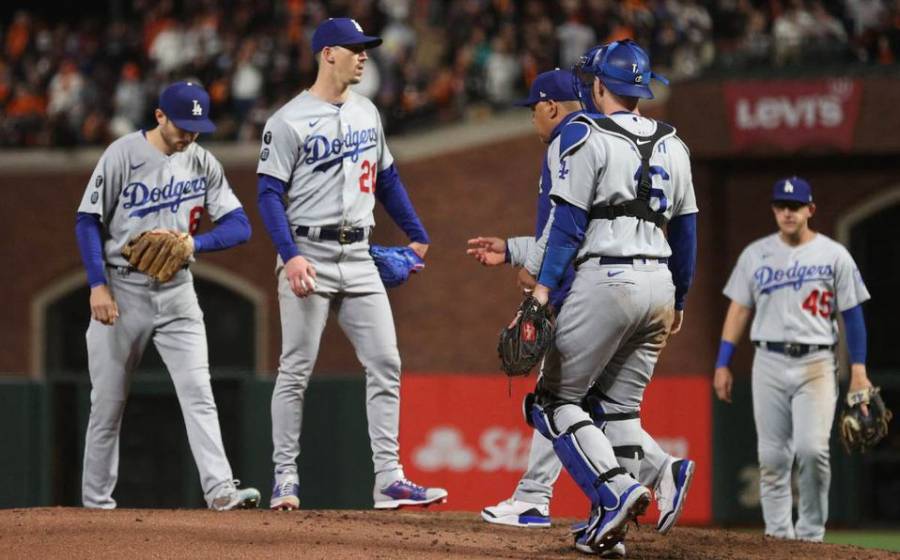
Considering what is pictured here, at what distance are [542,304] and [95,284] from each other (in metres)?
2.35

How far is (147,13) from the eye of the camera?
20.4 metres

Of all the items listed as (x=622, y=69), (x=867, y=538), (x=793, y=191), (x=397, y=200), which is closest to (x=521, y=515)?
Answer: (x=397, y=200)

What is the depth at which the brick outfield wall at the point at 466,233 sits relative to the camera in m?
16.4

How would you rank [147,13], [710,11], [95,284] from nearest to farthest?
1. [95,284]
2. [710,11]
3. [147,13]

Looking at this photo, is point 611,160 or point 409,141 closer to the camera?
point 611,160

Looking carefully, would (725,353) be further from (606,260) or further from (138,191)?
(138,191)

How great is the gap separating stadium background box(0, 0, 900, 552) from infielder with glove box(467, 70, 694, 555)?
22.6 ft

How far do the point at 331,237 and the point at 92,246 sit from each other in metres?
1.14

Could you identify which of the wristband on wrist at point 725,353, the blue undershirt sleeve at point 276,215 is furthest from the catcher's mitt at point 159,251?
the wristband on wrist at point 725,353

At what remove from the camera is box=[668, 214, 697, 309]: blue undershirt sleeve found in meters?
6.06

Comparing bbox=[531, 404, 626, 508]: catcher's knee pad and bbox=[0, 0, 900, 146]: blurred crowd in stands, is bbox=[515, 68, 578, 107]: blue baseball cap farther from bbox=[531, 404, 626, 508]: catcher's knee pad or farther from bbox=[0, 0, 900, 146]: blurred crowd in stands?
bbox=[0, 0, 900, 146]: blurred crowd in stands

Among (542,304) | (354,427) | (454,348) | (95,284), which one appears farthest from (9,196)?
(542,304)

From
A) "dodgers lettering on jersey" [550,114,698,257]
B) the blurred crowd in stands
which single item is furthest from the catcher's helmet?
the blurred crowd in stands

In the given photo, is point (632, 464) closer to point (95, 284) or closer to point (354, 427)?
point (95, 284)
